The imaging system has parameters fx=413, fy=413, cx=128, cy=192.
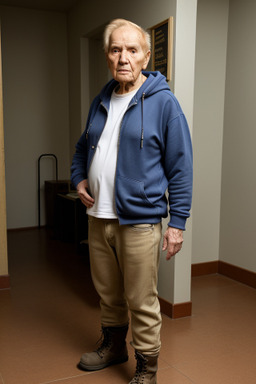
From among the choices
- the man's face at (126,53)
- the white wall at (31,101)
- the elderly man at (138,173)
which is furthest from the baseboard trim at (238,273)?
the white wall at (31,101)

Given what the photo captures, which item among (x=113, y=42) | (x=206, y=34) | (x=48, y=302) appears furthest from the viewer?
(x=206, y=34)

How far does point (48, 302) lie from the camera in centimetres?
315

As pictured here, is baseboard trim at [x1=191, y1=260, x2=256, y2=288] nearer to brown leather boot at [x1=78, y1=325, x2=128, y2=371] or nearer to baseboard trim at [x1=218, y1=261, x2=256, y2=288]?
baseboard trim at [x1=218, y1=261, x2=256, y2=288]

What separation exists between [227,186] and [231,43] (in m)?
1.25

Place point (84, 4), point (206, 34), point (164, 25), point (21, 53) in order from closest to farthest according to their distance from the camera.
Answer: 1. point (164, 25)
2. point (206, 34)
3. point (84, 4)
4. point (21, 53)

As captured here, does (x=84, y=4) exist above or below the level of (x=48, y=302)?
above

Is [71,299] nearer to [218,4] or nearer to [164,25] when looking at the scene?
[164,25]

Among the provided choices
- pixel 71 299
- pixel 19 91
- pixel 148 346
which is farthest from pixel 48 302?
pixel 19 91

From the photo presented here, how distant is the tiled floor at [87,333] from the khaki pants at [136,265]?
1.16 ft

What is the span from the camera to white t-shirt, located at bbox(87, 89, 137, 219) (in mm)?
1890

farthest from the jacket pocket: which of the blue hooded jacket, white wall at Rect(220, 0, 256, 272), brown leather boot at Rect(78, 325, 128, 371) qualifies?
white wall at Rect(220, 0, 256, 272)

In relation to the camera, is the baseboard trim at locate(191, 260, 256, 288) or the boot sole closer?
the boot sole

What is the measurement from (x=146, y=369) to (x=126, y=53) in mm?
1448

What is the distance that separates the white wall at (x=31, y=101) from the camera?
17.8ft
